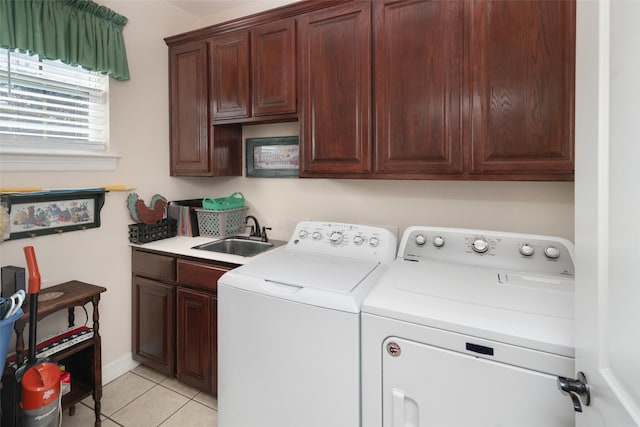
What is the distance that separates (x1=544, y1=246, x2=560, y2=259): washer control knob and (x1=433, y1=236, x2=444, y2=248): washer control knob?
1.41ft

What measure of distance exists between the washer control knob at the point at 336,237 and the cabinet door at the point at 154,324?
3.46 feet

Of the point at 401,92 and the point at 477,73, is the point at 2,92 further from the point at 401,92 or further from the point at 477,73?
the point at 477,73

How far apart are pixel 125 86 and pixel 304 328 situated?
201 cm

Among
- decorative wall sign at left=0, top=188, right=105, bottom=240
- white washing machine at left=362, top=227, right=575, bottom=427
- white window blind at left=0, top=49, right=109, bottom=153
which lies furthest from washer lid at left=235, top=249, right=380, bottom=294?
white window blind at left=0, top=49, right=109, bottom=153

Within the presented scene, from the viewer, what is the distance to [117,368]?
220cm

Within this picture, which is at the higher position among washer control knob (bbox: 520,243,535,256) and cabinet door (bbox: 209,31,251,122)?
cabinet door (bbox: 209,31,251,122)

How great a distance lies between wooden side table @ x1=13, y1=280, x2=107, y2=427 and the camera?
1646 mm

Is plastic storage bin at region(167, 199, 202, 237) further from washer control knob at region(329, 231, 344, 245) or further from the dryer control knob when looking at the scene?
the dryer control knob

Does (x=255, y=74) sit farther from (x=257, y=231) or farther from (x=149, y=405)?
(x=149, y=405)

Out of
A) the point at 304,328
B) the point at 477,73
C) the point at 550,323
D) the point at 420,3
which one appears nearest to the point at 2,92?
the point at 304,328

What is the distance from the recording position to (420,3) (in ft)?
5.12

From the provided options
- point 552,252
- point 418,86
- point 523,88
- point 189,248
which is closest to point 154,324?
point 189,248

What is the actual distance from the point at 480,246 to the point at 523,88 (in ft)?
2.34

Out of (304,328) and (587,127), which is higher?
(587,127)
